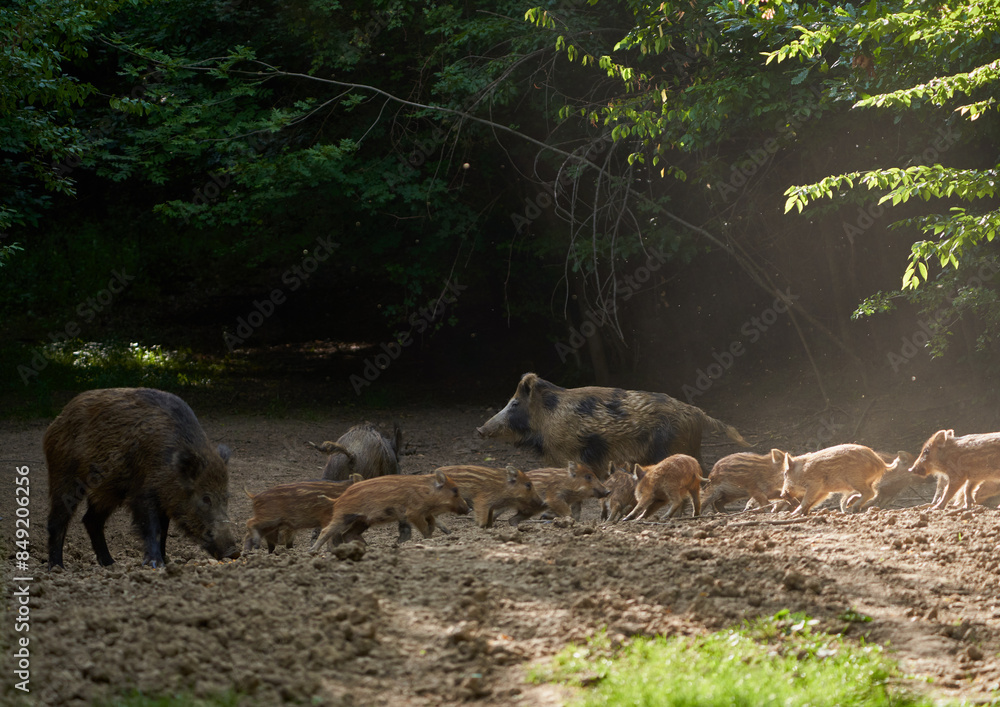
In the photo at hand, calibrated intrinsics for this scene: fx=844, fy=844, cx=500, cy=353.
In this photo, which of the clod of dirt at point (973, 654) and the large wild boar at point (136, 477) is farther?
the large wild boar at point (136, 477)

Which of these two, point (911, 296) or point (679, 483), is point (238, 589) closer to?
point (679, 483)

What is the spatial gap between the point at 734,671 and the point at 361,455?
5060 millimetres

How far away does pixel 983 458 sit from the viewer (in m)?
5.64

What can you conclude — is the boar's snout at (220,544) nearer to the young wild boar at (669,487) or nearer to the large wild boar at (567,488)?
the large wild boar at (567,488)

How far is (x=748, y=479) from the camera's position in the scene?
6383 millimetres

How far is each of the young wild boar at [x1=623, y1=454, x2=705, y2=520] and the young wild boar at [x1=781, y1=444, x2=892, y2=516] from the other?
65 cm

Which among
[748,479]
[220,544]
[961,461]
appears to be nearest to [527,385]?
[748,479]

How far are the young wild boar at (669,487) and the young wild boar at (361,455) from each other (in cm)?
249

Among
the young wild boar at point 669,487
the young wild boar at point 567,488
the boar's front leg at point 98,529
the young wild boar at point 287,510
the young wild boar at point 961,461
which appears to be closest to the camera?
the boar's front leg at point 98,529

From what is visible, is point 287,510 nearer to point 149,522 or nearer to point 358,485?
point 358,485

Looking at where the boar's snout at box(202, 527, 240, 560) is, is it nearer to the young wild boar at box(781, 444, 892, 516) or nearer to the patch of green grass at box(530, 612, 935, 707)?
the patch of green grass at box(530, 612, 935, 707)

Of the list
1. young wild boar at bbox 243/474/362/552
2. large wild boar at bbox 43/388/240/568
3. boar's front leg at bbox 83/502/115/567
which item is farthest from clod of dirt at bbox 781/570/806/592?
boar's front leg at bbox 83/502/115/567

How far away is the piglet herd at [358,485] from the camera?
5.28 meters

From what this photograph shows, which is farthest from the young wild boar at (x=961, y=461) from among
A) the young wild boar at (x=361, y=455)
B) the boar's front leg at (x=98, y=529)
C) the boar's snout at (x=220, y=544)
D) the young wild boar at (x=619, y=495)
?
the boar's front leg at (x=98, y=529)
